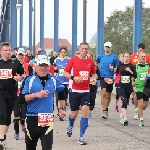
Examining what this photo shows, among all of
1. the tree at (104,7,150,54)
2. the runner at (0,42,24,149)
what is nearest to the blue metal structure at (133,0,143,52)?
the runner at (0,42,24,149)

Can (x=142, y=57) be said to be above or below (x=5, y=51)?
below

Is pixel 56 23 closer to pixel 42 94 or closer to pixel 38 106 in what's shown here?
pixel 38 106

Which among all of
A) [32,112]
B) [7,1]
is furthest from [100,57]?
[7,1]

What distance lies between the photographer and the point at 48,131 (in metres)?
6.65

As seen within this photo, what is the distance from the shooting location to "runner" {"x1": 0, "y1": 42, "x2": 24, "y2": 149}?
9039 millimetres

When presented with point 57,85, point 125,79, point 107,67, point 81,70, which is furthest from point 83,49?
point 107,67

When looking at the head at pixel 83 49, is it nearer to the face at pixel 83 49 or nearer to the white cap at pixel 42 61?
the face at pixel 83 49

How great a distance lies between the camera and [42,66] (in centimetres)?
648

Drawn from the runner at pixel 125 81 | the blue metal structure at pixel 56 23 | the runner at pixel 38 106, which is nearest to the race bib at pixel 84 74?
the runner at pixel 125 81

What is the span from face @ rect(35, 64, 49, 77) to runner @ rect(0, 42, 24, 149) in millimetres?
2462

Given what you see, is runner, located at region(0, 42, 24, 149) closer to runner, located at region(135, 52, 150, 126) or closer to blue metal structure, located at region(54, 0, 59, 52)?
runner, located at region(135, 52, 150, 126)

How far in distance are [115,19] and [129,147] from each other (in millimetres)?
64685

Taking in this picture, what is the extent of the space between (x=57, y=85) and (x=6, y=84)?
243 cm

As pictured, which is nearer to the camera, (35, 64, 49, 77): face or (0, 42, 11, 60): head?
(35, 64, 49, 77): face
